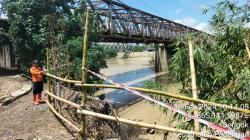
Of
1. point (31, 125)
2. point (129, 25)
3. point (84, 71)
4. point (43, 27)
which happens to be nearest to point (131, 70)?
point (129, 25)

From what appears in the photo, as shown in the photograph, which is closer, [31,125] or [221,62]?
[221,62]

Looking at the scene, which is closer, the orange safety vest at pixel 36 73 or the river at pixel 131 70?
the orange safety vest at pixel 36 73

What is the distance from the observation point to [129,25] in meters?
40.4

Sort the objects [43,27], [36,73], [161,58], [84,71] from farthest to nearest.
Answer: [161,58] → [43,27] → [36,73] → [84,71]

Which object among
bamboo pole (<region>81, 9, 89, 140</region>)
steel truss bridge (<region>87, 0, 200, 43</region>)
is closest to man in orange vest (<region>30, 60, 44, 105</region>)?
bamboo pole (<region>81, 9, 89, 140</region>)

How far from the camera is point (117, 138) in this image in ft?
30.7

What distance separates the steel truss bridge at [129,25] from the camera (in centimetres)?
3412

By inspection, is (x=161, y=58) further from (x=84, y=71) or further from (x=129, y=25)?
(x=84, y=71)

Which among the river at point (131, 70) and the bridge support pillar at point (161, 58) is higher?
the bridge support pillar at point (161, 58)

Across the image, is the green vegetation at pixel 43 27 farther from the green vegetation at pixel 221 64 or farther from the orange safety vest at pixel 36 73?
the green vegetation at pixel 221 64

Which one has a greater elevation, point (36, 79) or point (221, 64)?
point (221, 64)

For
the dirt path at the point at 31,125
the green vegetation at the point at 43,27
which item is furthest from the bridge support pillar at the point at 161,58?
the dirt path at the point at 31,125

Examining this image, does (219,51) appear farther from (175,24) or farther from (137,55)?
(137,55)

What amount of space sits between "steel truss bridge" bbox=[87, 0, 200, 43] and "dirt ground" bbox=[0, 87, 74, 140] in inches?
703
